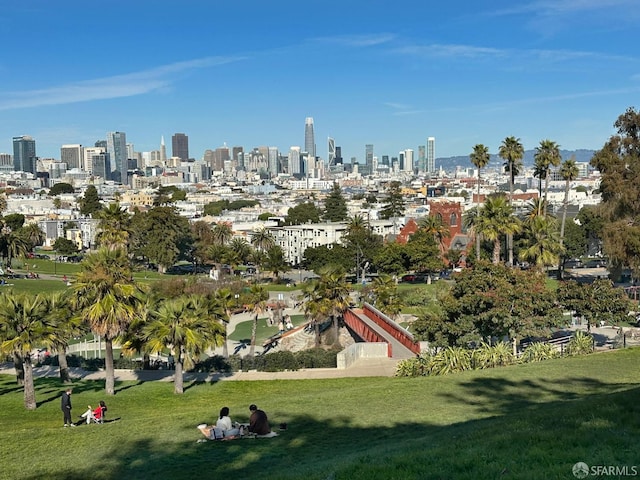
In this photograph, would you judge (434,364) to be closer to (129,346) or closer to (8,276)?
(129,346)

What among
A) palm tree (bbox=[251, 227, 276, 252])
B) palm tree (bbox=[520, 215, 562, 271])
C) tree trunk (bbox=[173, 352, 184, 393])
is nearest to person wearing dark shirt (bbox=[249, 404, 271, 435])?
tree trunk (bbox=[173, 352, 184, 393])

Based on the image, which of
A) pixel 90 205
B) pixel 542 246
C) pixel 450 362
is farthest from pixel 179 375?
pixel 90 205

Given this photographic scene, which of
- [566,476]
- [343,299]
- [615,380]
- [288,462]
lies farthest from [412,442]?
[343,299]

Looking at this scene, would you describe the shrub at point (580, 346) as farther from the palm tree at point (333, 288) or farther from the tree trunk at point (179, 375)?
the palm tree at point (333, 288)

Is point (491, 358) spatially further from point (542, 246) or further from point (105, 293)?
point (542, 246)

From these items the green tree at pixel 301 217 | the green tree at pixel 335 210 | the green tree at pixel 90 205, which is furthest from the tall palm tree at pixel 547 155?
the green tree at pixel 90 205
